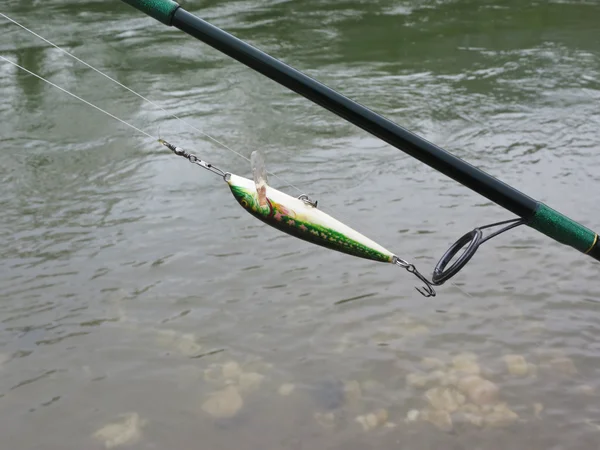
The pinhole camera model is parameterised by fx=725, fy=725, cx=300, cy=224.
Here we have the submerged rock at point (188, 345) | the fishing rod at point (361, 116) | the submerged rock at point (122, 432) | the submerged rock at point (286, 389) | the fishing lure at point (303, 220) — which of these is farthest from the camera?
the submerged rock at point (188, 345)

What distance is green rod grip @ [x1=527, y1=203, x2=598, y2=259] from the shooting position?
1647 millimetres

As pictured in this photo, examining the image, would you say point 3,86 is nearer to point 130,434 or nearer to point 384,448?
point 130,434

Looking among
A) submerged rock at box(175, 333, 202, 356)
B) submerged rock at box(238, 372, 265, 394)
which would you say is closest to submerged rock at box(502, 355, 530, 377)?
submerged rock at box(238, 372, 265, 394)

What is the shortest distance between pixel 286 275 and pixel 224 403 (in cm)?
107

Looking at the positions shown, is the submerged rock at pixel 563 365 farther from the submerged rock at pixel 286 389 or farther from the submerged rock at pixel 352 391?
the submerged rock at pixel 286 389

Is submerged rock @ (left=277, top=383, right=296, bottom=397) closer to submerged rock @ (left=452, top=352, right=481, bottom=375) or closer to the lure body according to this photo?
submerged rock @ (left=452, top=352, right=481, bottom=375)

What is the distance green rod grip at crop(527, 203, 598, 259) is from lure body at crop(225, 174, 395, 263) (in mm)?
395

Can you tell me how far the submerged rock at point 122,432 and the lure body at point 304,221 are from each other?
62.2 inches

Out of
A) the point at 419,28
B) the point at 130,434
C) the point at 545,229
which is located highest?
the point at 545,229

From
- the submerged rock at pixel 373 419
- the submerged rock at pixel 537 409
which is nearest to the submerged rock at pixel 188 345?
the submerged rock at pixel 373 419

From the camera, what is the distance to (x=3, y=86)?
7.21m

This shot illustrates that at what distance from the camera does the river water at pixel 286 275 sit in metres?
3.15

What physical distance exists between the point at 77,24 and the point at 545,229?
9005 mm

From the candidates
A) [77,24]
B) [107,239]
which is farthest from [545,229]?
[77,24]
